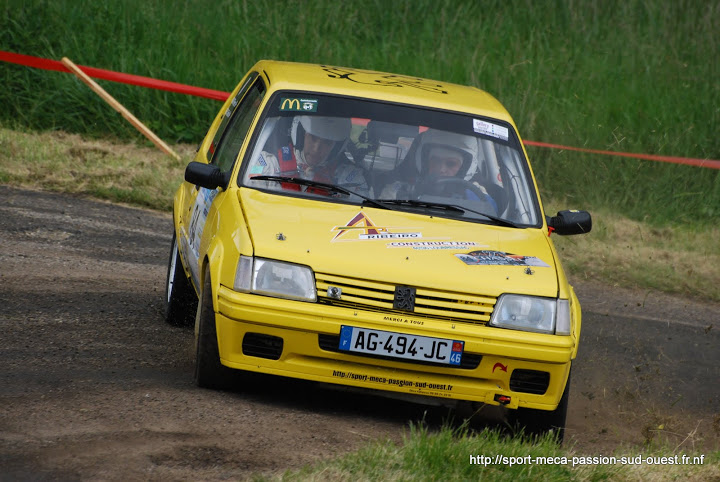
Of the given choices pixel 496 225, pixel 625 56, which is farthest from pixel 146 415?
pixel 625 56

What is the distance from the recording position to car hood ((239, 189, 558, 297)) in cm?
501

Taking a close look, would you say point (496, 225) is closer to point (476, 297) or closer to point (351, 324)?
point (476, 297)

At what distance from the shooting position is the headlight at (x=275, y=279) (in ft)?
16.2

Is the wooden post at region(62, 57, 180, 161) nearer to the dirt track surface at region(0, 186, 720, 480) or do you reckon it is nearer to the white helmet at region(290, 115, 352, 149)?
the dirt track surface at region(0, 186, 720, 480)

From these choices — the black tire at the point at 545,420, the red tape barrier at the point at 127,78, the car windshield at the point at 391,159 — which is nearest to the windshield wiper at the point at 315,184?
the car windshield at the point at 391,159

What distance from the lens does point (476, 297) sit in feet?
16.5

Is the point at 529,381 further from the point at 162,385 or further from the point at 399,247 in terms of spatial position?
the point at 162,385

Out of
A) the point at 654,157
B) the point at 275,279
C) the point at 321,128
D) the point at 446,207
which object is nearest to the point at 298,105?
the point at 321,128

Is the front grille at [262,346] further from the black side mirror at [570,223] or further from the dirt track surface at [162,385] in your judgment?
the black side mirror at [570,223]

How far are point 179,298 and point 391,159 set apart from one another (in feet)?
5.69

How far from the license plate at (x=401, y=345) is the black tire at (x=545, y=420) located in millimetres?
589

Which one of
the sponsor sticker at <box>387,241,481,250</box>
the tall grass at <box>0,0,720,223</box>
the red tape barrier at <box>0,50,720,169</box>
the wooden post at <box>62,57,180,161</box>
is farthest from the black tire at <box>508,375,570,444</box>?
the wooden post at <box>62,57,180,161</box>

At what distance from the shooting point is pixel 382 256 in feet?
16.7

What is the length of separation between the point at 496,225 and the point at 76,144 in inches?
323
